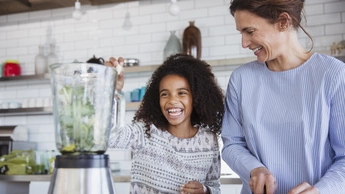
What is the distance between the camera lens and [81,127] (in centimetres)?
88

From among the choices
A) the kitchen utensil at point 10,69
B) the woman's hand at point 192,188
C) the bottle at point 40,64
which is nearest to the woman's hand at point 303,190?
the woman's hand at point 192,188

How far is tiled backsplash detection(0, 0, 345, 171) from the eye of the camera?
143 inches

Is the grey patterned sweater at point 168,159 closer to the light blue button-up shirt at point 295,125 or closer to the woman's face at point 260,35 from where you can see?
the light blue button-up shirt at point 295,125

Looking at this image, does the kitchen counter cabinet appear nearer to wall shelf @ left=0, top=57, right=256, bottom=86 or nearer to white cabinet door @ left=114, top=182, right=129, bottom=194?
white cabinet door @ left=114, top=182, right=129, bottom=194

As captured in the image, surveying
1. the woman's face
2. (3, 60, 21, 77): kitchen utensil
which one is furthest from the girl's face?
(3, 60, 21, 77): kitchen utensil

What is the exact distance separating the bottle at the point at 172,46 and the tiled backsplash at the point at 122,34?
167 mm

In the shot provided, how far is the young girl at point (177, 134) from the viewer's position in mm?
1621

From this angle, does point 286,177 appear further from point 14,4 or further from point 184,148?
point 14,4

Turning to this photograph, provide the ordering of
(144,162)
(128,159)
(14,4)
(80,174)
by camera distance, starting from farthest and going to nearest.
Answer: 1. (14,4)
2. (128,159)
3. (144,162)
4. (80,174)

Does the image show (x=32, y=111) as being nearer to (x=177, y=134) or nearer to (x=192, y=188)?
(x=177, y=134)

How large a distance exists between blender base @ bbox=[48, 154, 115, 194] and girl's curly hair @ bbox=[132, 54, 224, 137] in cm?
83

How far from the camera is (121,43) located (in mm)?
4188

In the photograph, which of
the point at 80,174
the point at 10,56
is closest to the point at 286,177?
the point at 80,174

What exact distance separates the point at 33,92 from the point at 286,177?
12.0ft
